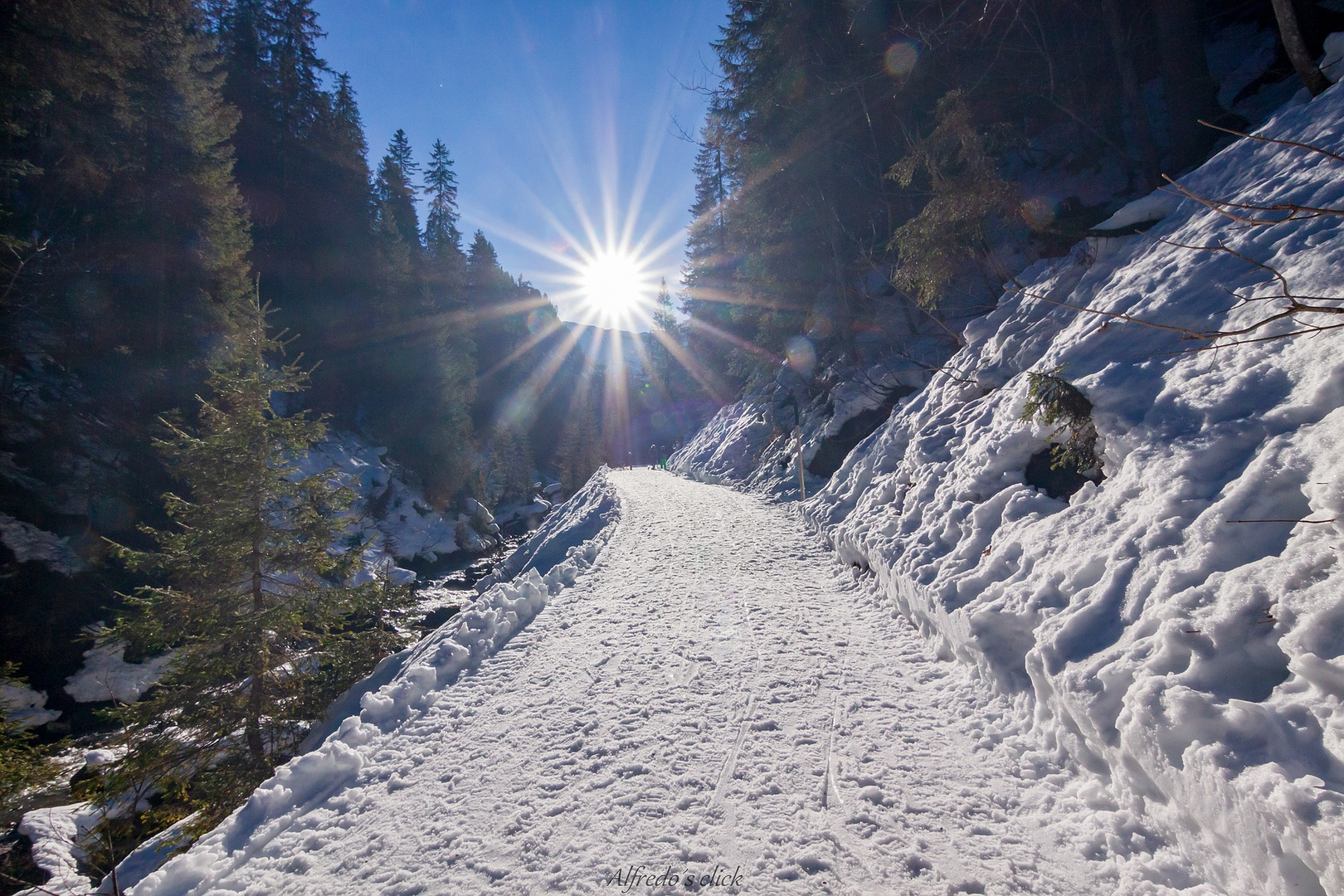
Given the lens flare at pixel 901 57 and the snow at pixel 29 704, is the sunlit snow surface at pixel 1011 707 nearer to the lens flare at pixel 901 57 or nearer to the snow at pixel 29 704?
the lens flare at pixel 901 57

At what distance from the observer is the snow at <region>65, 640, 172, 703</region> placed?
37.4 feet

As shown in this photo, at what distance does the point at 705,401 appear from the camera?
172 feet

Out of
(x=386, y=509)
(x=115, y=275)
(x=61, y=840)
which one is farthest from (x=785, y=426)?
(x=115, y=275)

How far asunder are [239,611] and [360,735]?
5.83 meters

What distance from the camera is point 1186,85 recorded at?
866cm

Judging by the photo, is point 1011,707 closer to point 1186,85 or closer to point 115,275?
point 1186,85

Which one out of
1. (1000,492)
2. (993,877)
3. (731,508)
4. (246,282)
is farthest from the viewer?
(246,282)

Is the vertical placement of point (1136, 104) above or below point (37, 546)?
above

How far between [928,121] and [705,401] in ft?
124

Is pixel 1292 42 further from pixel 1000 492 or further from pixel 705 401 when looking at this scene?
pixel 705 401

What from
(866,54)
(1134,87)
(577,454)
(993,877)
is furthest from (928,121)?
(577,454)

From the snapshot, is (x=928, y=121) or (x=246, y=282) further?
(x=246, y=282)

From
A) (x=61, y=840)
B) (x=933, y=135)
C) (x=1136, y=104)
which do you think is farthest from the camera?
(x=933, y=135)

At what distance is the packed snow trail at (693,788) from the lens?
266 cm
